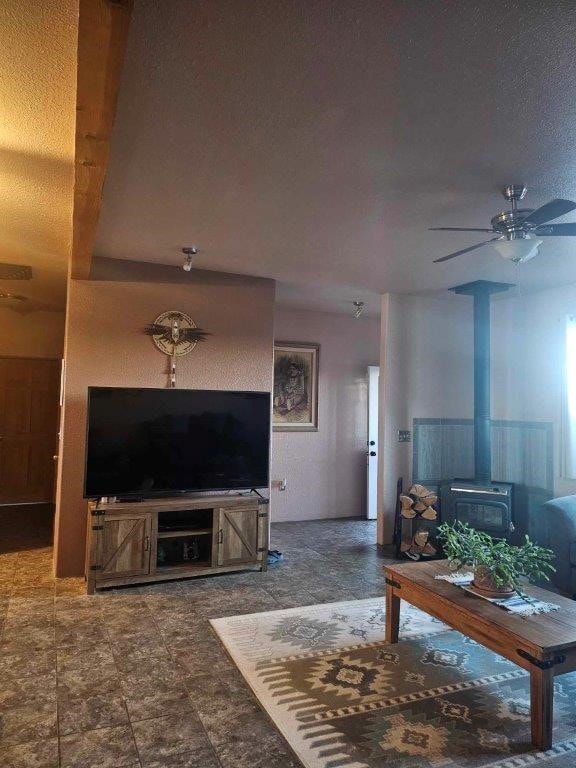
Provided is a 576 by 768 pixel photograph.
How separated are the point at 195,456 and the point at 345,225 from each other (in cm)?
210

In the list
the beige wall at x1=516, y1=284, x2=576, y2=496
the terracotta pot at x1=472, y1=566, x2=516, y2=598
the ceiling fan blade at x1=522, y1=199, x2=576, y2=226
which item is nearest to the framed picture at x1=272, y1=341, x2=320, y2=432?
the beige wall at x1=516, y1=284, x2=576, y2=496

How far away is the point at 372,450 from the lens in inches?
258

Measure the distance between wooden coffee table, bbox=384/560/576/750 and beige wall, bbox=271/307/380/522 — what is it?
3.21 metres

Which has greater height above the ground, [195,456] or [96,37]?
[96,37]

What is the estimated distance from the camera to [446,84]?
1.88 metres

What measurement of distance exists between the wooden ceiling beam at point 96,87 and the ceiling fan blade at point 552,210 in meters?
1.86

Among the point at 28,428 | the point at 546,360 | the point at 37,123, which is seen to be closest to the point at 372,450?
the point at 546,360

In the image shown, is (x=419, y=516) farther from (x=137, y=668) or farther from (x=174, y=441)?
(x=137, y=668)

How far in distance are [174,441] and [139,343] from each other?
3.02 feet

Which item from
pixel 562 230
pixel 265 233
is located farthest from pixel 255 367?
pixel 562 230

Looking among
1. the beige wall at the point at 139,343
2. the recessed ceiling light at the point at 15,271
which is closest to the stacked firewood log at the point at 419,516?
the beige wall at the point at 139,343

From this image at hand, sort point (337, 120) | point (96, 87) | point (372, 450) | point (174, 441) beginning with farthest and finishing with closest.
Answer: point (372, 450) → point (174, 441) → point (337, 120) → point (96, 87)

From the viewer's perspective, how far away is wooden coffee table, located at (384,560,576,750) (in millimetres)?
2062

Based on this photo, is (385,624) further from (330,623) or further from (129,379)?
(129,379)
